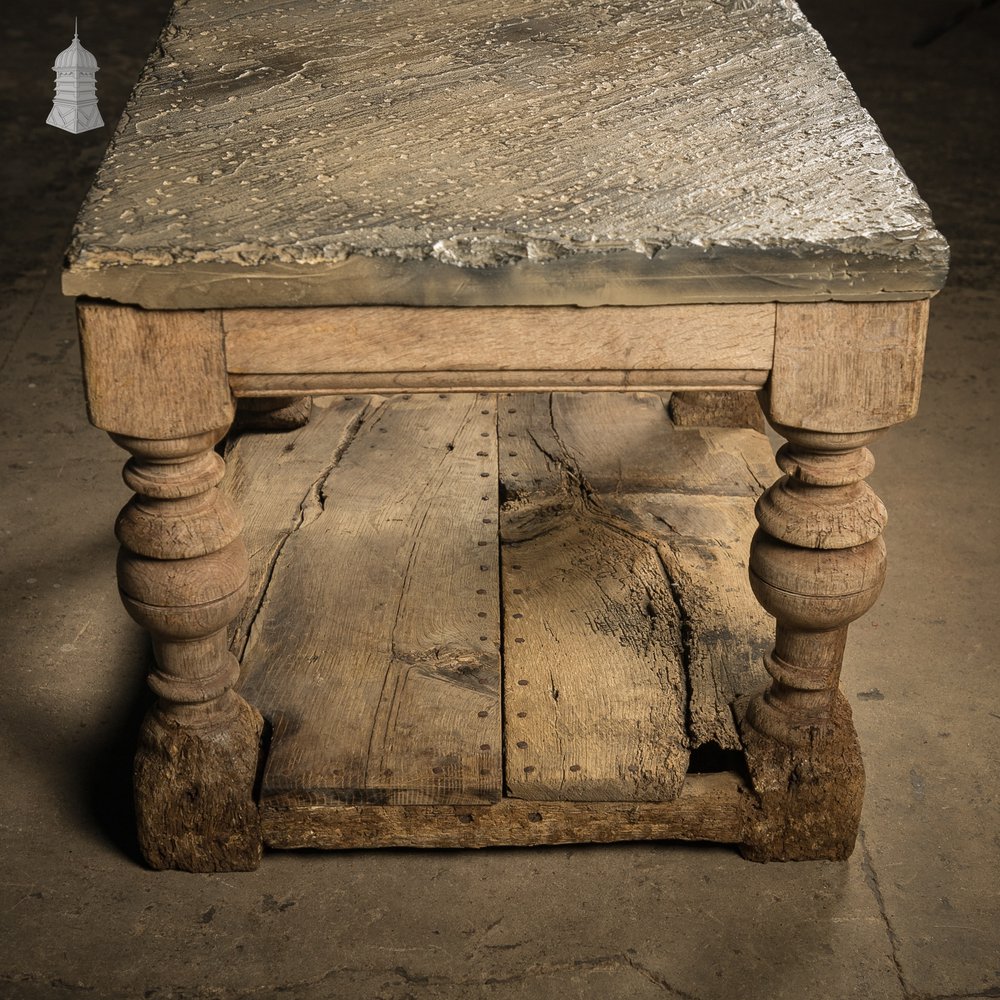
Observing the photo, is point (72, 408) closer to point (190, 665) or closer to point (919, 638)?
point (190, 665)

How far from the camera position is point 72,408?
123 inches

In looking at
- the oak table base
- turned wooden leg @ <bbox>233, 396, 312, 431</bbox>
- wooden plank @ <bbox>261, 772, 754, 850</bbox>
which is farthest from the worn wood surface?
wooden plank @ <bbox>261, 772, 754, 850</bbox>

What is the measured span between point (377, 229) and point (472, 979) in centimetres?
92

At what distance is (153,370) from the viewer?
164cm

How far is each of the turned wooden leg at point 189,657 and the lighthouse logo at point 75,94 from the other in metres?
0.64

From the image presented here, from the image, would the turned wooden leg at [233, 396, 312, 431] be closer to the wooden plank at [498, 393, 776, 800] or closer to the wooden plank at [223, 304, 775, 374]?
the wooden plank at [498, 393, 776, 800]

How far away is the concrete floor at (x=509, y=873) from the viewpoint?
1819mm

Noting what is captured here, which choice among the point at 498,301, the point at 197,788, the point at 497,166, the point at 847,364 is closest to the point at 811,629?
the point at 847,364

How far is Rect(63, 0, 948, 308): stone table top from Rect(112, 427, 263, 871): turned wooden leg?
0.80ft

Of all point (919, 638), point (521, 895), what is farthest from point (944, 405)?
point (521, 895)

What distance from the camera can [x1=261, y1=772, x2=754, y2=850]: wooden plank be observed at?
6.31 ft

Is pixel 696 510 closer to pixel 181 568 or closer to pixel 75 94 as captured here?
pixel 181 568

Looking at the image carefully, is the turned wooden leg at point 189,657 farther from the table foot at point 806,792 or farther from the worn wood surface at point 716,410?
the worn wood surface at point 716,410

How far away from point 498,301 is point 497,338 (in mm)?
53
